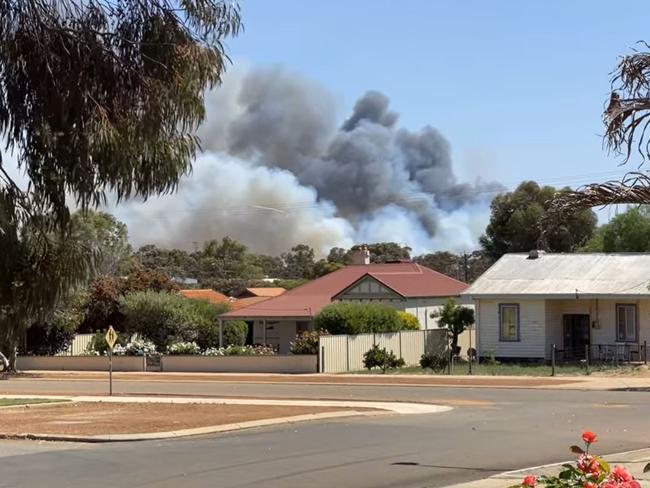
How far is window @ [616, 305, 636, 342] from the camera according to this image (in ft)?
128

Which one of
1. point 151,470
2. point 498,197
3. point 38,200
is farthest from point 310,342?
point 498,197

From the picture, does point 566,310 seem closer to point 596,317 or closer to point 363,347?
point 596,317

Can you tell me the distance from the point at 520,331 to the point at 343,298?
1173cm

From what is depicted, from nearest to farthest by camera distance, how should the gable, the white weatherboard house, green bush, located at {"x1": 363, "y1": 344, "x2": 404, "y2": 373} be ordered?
the white weatherboard house
green bush, located at {"x1": 363, "y1": 344, "x2": 404, "y2": 373}
the gable

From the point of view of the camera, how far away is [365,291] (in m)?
50.1

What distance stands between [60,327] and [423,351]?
726 inches

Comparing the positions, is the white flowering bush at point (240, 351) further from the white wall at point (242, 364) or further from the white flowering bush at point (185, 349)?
the white flowering bush at point (185, 349)

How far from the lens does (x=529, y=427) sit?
19.1 m

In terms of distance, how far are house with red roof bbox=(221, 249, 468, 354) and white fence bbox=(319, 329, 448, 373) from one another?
16.8 ft

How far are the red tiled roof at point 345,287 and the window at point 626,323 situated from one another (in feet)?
41.5

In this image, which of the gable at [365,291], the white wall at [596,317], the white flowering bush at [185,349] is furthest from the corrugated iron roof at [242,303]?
the white wall at [596,317]

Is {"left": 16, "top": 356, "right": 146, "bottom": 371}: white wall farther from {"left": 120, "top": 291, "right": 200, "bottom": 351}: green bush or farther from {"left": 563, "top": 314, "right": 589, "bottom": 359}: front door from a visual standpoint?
{"left": 563, "top": 314, "right": 589, "bottom": 359}: front door

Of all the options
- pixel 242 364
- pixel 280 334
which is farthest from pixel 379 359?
pixel 280 334

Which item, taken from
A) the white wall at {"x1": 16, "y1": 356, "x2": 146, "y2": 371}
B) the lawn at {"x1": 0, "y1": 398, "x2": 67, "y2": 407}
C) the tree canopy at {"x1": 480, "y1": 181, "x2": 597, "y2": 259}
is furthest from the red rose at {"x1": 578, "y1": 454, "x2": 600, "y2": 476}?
the tree canopy at {"x1": 480, "y1": 181, "x2": 597, "y2": 259}
